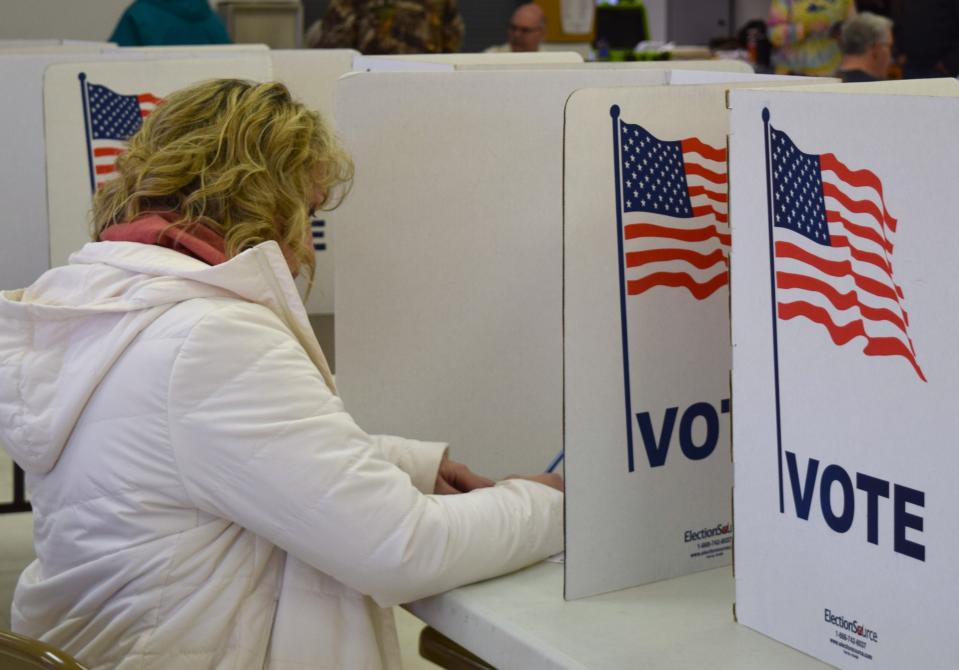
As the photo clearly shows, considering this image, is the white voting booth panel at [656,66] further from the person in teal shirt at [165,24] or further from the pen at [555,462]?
the person in teal shirt at [165,24]

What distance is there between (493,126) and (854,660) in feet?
2.69

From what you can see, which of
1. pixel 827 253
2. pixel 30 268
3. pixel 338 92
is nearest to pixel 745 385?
pixel 827 253

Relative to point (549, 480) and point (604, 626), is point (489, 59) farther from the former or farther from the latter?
point (604, 626)

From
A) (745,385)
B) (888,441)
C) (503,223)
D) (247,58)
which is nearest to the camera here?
(888,441)

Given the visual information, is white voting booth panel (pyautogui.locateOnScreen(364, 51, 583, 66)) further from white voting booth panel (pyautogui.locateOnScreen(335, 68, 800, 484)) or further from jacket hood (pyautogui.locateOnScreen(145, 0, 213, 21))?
jacket hood (pyautogui.locateOnScreen(145, 0, 213, 21))

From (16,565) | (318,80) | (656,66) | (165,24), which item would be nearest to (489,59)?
(656,66)

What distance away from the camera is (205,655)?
1203 mm

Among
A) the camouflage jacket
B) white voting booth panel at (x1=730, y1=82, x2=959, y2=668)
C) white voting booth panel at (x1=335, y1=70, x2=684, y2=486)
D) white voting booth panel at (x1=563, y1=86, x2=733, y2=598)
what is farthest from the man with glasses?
white voting booth panel at (x1=730, y1=82, x2=959, y2=668)

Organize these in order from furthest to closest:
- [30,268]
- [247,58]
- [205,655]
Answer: [30,268] → [247,58] → [205,655]

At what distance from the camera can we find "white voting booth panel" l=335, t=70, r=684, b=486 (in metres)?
1.58

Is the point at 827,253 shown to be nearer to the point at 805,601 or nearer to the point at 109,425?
the point at 805,601

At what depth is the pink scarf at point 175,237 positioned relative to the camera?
125cm

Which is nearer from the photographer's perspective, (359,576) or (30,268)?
(359,576)

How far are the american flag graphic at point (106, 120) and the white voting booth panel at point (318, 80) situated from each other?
327mm
